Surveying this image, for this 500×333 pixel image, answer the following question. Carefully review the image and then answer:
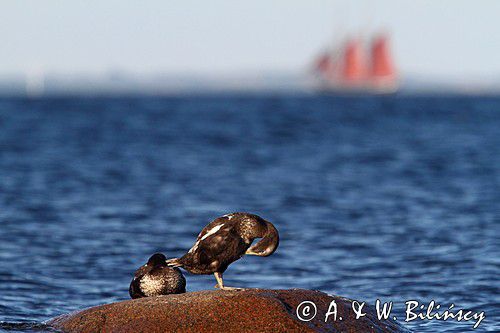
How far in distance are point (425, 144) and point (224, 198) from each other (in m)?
32.2

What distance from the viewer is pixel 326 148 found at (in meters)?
57.1

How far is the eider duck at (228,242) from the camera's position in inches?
469

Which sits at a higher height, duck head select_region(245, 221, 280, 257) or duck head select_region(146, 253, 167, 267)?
duck head select_region(245, 221, 280, 257)

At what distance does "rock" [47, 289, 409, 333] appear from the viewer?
1090 cm

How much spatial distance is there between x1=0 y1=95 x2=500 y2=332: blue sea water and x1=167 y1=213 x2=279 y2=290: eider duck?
2292mm

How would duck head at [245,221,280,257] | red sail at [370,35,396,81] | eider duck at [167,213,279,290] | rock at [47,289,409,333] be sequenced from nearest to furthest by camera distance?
rock at [47,289,409,333]
duck head at [245,221,280,257]
eider duck at [167,213,279,290]
red sail at [370,35,396,81]

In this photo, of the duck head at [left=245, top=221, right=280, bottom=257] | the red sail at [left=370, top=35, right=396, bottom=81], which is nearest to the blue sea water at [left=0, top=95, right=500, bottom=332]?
the duck head at [left=245, top=221, right=280, bottom=257]

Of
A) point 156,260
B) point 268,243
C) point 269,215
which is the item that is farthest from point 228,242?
point 269,215

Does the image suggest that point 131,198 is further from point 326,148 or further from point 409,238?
point 326,148

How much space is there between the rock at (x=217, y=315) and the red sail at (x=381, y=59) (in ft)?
556

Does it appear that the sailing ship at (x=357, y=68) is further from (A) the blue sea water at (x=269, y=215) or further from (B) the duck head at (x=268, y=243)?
(B) the duck head at (x=268, y=243)

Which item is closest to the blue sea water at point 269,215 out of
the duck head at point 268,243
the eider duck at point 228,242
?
the eider duck at point 228,242

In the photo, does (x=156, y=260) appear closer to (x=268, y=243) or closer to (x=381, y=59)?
(x=268, y=243)

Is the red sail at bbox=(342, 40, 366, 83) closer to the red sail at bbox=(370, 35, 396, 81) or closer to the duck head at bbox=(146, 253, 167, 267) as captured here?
the red sail at bbox=(370, 35, 396, 81)
